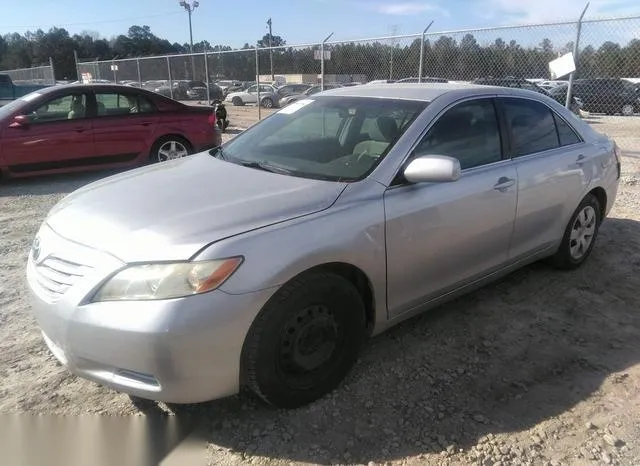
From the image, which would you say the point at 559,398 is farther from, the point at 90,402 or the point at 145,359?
the point at 90,402

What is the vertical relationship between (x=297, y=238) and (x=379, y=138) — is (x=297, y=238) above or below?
below

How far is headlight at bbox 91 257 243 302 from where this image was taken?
7.72 feet

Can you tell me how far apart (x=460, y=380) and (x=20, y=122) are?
7.51 m

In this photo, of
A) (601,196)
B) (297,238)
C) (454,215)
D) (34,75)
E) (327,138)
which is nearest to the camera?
(297,238)

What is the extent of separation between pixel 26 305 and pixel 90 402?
1.52 metres

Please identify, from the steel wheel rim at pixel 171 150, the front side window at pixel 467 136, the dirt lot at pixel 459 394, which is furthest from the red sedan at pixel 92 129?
the front side window at pixel 467 136

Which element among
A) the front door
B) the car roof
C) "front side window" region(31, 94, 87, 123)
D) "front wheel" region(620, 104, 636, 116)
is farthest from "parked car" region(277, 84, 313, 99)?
the front door

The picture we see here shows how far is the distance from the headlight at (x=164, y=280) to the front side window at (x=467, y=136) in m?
1.48

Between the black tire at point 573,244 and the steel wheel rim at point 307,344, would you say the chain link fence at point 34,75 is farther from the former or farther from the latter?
the steel wheel rim at point 307,344

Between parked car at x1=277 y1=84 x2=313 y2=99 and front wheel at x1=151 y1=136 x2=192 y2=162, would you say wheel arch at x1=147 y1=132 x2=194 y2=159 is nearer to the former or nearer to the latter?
front wheel at x1=151 y1=136 x2=192 y2=162

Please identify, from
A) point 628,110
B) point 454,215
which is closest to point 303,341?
point 454,215

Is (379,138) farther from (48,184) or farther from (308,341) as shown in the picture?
(48,184)

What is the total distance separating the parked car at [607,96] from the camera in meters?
18.4

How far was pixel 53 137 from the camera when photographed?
8.21 m
